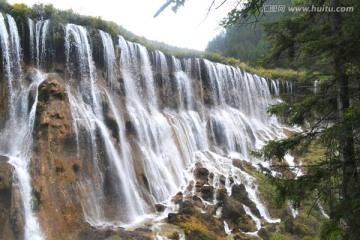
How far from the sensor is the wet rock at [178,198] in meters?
13.4

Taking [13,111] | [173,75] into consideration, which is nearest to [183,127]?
[173,75]

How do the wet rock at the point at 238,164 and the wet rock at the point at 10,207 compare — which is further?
the wet rock at the point at 238,164

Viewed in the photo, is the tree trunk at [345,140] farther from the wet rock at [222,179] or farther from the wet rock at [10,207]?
the wet rock at [222,179]

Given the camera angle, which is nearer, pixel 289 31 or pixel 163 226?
pixel 289 31

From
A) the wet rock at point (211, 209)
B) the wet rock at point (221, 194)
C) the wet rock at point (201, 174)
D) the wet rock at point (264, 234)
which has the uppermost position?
the wet rock at point (201, 174)

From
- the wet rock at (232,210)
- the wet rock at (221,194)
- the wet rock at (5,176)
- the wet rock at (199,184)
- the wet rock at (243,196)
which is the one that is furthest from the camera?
the wet rock at (199,184)

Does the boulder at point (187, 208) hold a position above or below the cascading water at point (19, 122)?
below

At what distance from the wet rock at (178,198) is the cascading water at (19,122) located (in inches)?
226

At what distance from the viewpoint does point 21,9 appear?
1491 cm

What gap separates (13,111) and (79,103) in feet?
8.90

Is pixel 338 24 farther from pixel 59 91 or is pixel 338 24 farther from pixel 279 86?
pixel 279 86

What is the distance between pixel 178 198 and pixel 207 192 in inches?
55.1

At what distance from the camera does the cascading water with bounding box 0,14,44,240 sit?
9734 millimetres

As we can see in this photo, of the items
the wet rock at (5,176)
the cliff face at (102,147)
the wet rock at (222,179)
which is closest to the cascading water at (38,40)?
the cliff face at (102,147)
